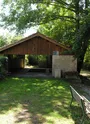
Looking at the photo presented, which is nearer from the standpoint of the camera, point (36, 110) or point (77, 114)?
point (77, 114)

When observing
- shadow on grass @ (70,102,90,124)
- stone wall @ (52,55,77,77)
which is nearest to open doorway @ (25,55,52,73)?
stone wall @ (52,55,77,77)

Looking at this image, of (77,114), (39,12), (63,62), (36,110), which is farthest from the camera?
(39,12)

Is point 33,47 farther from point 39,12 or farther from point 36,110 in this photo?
point 36,110

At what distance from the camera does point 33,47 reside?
856 inches

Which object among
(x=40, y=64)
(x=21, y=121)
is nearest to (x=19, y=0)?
(x=40, y=64)

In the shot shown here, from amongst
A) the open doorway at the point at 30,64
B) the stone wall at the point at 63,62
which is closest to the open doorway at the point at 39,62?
the open doorway at the point at 30,64

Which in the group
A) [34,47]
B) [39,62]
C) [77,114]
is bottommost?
[77,114]

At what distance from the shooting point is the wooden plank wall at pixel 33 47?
70.8 feet

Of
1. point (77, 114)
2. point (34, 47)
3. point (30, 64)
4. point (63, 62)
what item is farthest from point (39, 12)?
point (77, 114)

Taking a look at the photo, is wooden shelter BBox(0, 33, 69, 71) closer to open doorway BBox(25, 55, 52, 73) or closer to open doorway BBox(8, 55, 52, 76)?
open doorway BBox(8, 55, 52, 76)

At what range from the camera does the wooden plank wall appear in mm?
21594

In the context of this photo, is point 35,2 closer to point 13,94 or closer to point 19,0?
point 19,0

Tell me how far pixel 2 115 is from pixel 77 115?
2.78 m

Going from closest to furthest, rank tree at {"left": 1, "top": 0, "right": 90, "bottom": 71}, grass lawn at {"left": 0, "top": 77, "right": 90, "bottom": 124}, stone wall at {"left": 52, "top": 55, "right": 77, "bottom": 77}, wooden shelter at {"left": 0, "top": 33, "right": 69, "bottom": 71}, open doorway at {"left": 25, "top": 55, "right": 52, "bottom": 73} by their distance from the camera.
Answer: grass lawn at {"left": 0, "top": 77, "right": 90, "bottom": 124}
wooden shelter at {"left": 0, "top": 33, "right": 69, "bottom": 71}
stone wall at {"left": 52, "top": 55, "right": 77, "bottom": 77}
tree at {"left": 1, "top": 0, "right": 90, "bottom": 71}
open doorway at {"left": 25, "top": 55, "right": 52, "bottom": 73}
